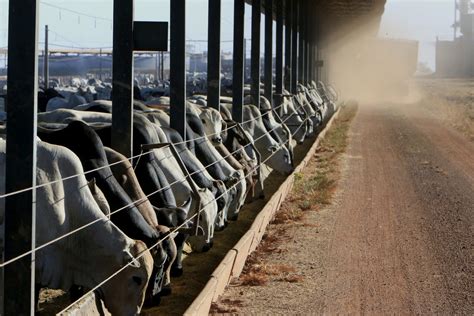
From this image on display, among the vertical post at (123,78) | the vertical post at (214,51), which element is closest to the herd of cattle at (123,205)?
the vertical post at (123,78)

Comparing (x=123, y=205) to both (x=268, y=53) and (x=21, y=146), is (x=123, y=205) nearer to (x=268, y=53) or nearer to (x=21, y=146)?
(x=21, y=146)

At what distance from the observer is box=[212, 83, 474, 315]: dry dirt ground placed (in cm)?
859

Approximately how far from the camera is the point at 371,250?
11.0 m

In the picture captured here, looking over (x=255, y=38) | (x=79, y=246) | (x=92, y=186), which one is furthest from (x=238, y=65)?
(x=79, y=246)

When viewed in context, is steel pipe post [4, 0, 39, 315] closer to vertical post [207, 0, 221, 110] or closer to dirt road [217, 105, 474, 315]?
dirt road [217, 105, 474, 315]

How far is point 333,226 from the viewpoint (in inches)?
501

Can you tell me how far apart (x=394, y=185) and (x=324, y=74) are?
36.2 metres

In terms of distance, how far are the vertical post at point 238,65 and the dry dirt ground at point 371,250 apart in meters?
2.02

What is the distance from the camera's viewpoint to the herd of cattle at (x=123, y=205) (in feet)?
22.8

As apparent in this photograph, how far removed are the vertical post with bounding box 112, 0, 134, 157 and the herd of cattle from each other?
0.83 feet

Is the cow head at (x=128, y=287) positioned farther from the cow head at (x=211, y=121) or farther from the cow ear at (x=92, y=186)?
the cow head at (x=211, y=121)

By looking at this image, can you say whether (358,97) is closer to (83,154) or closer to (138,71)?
(138,71)

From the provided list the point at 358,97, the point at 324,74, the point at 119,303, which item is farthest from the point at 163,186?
the point at 358,97

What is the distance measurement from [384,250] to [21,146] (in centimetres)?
639
